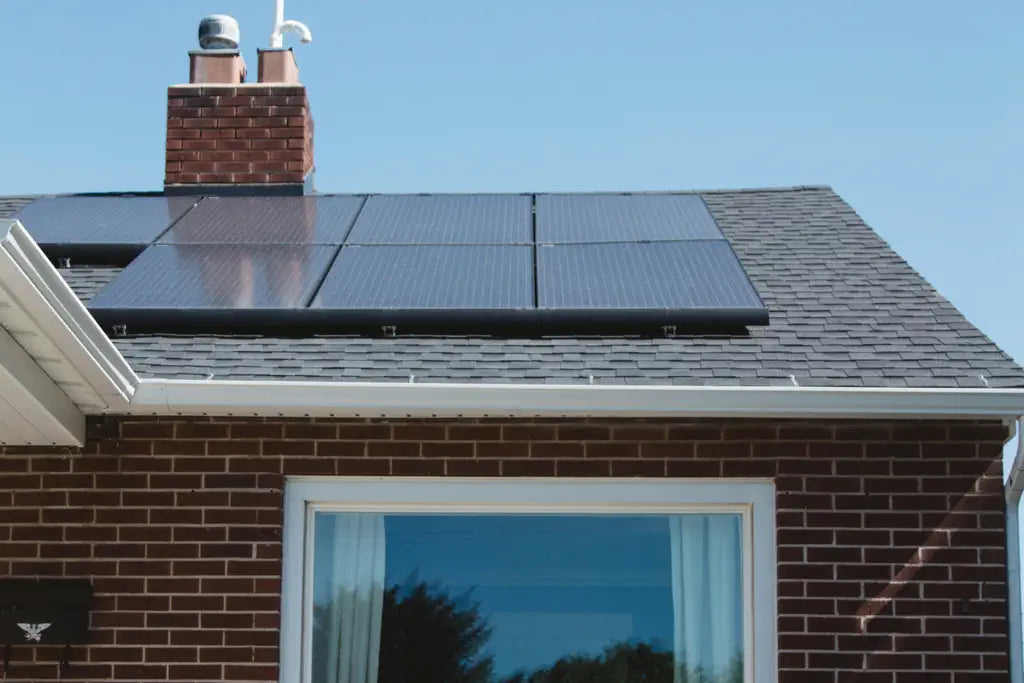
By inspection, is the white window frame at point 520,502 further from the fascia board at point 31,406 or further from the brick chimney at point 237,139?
the brick chimney at point 237,139

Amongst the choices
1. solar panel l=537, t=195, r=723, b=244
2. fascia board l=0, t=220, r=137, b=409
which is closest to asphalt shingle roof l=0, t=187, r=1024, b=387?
fascia board l=0, t=220, r=137, b=409

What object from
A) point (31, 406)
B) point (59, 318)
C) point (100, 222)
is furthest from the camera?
point (100, 222)

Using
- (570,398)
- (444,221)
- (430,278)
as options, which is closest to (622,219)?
(444,221)

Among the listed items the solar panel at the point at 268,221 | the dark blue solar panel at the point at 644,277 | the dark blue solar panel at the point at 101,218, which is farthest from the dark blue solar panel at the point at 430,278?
the dark blue solar panel at the point at 101,218

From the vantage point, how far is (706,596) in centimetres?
765

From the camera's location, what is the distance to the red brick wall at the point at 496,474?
7.41m

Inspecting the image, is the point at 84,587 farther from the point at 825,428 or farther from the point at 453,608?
the point at 825,428

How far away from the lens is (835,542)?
7.48 meters

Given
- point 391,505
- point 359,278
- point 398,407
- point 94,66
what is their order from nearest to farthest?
1. point 398,407
2. point 391,505
3. point 359,278
4. point 94,66

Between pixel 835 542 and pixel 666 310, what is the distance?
4.60 ft

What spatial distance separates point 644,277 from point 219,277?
2.26 m

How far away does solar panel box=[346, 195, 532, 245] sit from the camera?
923cm

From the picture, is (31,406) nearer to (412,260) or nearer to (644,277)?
(412,260)

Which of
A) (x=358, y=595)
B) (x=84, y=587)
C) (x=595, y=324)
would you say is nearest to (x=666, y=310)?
(x=595, y=324)
